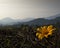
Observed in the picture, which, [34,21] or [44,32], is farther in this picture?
[34,21]

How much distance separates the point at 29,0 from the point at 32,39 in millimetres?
294

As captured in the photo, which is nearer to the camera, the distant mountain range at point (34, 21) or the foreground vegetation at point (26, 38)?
the foreground vegetation at point (26, 38)

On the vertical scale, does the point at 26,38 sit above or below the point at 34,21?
below

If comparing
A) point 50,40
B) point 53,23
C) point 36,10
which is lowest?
point 50,40

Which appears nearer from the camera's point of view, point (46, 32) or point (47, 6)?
point (46, 32)

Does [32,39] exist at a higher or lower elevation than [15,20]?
lower

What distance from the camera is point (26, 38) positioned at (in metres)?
1.24

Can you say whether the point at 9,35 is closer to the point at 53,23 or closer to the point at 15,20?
the point at 15,20

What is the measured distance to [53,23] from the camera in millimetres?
1298

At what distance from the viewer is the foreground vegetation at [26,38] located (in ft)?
3.93

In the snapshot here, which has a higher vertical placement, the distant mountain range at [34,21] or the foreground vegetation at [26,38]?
the distant mountain range at [34,21]

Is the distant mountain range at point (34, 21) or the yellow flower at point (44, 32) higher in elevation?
the distant mountain range at point (34, 21)

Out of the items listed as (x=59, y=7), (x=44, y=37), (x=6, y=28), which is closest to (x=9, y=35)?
(x=6, y=28)

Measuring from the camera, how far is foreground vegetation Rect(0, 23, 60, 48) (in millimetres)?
1199
